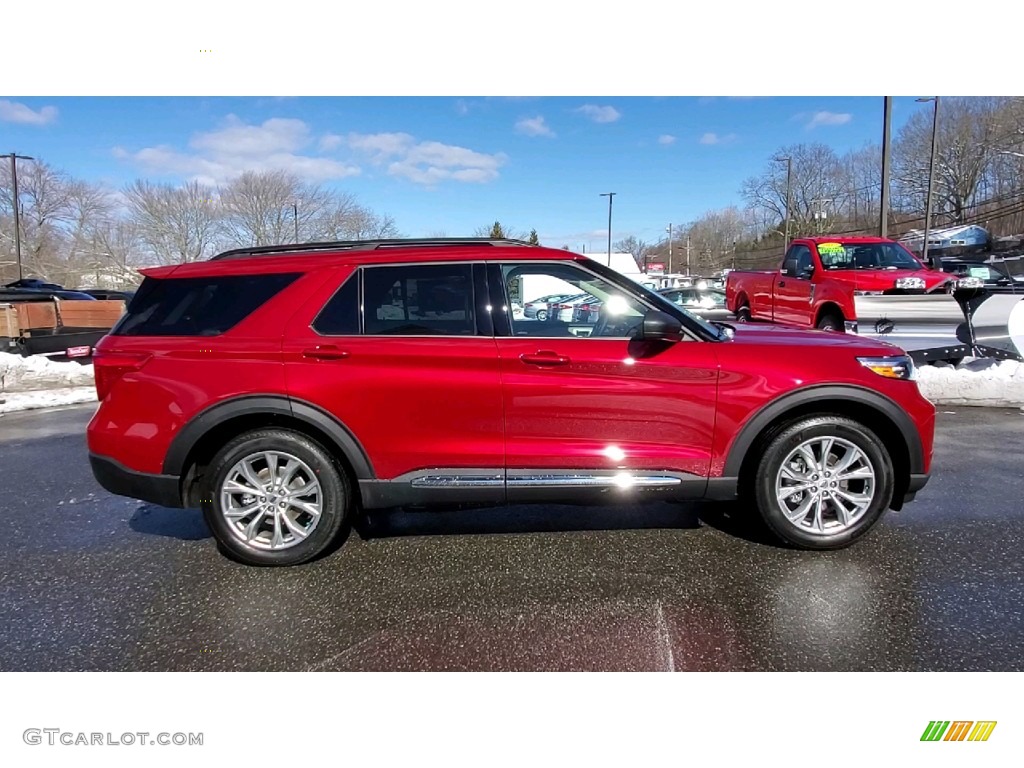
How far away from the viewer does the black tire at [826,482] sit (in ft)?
10.9

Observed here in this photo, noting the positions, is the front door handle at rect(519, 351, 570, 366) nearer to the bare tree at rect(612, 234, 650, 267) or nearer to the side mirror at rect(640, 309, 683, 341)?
the side mirror at rect(640, 309, 683, 341)

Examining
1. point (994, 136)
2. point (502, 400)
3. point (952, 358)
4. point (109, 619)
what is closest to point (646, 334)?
point (502, 400)

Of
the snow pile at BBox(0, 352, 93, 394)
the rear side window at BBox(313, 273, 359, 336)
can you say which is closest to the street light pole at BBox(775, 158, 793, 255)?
the snow pile at BBox(0, 352, 93, 394)

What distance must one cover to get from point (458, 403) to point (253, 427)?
47.7 inches

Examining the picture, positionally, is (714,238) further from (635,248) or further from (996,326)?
(996,326)

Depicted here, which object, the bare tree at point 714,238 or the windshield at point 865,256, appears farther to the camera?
the bare tree at point 714,238

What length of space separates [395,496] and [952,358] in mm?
8295

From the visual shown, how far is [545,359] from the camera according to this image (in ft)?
10.5

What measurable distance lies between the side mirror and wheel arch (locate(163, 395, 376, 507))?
66.8 inches

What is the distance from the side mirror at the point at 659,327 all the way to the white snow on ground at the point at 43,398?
8.82 meters

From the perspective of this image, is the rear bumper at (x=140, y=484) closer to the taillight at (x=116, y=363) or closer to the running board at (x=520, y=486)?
the taillight at (x=116, y=363)

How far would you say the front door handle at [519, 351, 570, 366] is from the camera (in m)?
3.20

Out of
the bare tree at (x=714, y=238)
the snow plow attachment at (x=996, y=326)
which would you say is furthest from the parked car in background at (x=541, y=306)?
the bare tree at (x=714, y=238)
